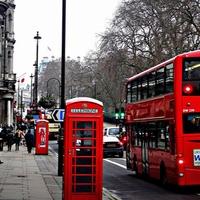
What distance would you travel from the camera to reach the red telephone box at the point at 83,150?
47.4 feet

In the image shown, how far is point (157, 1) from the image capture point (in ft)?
194

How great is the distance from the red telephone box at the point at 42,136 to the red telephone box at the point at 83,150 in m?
26.8

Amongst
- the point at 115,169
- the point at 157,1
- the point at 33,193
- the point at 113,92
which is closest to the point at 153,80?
the point at 33,193

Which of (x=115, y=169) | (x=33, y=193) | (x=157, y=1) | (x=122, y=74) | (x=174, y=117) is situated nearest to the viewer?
(x=33, y=193)

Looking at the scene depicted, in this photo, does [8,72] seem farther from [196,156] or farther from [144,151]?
[196,156]

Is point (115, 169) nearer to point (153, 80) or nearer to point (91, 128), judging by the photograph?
point (153, 80)

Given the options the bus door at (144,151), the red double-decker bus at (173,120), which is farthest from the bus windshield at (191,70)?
the bus door at (144,151)

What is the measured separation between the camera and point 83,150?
47.7ft

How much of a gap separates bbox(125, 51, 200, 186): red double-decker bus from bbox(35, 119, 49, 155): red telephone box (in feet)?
62.7

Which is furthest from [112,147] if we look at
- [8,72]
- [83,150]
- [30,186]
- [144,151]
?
[8,72]

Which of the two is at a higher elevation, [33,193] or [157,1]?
[157,1]

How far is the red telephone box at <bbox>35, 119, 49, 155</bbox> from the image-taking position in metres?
41.5

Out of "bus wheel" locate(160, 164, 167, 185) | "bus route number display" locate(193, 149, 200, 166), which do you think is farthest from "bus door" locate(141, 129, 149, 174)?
"bus route number display" locate(193, 149, 200, 166)

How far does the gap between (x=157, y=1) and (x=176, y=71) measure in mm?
41653
